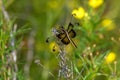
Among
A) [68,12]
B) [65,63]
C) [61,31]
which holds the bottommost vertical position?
[65,63]

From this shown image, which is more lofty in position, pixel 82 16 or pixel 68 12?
pixel 68 12

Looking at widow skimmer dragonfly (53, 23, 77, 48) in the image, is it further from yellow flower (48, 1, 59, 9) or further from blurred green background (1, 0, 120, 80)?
yellow flower (48, 1, 59, 9)

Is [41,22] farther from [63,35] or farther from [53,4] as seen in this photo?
[63,35]

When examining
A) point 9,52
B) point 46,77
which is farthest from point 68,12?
point 9,52

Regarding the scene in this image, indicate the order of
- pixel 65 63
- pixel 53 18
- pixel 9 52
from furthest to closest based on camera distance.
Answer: pixel 53 18, pixel 9 52, pixel 65 63

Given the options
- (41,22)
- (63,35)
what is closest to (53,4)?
(41,22)

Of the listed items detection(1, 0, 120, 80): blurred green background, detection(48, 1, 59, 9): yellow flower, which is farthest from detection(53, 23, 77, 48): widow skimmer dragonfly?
detection(48, 1, 59, 9): yellow flower

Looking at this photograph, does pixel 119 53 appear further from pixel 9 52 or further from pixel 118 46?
pixel 9 52

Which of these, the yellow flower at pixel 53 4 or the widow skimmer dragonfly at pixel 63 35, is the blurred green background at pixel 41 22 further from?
the widow skimmer dragonfly at pixel 63 35
